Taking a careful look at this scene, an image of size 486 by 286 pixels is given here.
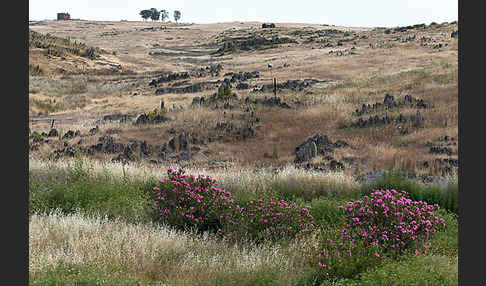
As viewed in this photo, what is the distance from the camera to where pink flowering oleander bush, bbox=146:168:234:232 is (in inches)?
A: 289

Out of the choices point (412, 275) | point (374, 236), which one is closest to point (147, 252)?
point (374, 236)

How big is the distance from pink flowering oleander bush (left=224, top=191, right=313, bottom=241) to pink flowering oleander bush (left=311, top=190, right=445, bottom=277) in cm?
90

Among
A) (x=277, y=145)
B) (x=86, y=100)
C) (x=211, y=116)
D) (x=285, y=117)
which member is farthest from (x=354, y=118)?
(x=86, y=100)

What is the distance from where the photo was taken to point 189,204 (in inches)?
293

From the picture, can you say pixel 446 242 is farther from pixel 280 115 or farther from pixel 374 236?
pixel 280 115

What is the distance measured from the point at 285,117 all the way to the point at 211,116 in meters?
3.42

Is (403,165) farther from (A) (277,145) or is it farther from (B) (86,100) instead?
(B) (86,100)

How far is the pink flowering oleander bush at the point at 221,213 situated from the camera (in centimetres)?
677

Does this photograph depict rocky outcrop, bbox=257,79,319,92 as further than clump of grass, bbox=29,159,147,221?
Yes

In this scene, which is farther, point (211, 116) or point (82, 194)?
point (211, 116)

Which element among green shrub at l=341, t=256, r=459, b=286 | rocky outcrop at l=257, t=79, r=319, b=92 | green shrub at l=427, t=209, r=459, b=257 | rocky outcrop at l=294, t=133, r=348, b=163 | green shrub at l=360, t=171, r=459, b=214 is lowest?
green shrub at l=427, t=209, r=459, b=257

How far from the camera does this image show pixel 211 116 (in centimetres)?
2034

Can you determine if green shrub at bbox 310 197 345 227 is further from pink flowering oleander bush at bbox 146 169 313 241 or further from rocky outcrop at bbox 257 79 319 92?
rocky outcrop at bbox 257 79 319 92

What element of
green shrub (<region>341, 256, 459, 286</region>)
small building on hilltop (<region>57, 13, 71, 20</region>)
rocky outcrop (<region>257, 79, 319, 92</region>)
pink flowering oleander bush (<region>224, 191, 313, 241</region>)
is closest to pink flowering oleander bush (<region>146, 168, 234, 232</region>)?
pink flowering oleander bush (<region>224, 191, 313, 241</region>)
